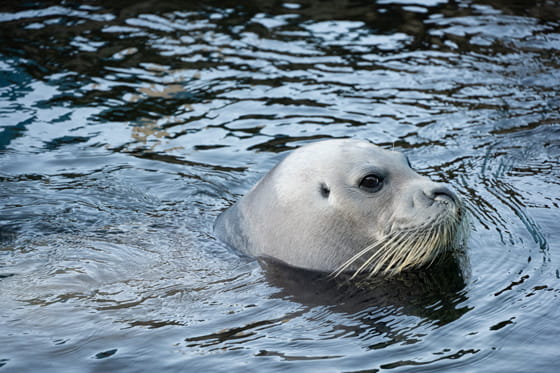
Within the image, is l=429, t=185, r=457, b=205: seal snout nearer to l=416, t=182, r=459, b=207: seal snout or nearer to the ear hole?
l=416, t=182, r=459, b=207: seal snout

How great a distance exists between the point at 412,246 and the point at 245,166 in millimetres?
2439

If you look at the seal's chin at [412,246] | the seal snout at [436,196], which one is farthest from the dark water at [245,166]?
the seal snout at [436,196]

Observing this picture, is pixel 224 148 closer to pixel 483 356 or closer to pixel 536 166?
pixel 536 166

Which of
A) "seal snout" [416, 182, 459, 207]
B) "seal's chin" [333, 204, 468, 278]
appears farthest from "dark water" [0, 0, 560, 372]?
"seal snout" [416, 182, 459, 207]

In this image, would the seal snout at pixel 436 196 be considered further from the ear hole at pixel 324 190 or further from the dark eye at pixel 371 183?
the ear hole at pixel 324 190

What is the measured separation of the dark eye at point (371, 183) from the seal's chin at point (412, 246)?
268 millimetres

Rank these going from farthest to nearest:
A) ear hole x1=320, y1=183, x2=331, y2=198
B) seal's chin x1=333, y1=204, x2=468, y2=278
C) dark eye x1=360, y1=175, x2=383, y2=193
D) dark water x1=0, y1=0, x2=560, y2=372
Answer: ear hole x1=320, y1=183, x2=331, y2=198
dark eye x1=360, y1=175, x2=383, y2=193
seal's chin x1=333, y1=204, x2=468, y2=278
dark water x1=0, y1=0, x2=560, y2=372

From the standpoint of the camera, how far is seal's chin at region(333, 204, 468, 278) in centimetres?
484

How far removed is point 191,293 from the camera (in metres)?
4.88

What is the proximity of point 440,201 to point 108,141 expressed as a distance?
3.61m

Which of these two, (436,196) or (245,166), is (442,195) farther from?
(245,166)

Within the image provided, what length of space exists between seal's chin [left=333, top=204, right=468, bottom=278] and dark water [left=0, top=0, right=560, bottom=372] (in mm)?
134

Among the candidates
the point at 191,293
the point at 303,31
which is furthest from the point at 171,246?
the point at 303,31

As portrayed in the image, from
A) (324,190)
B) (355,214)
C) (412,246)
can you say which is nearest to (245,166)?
(324,190)
